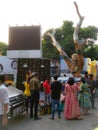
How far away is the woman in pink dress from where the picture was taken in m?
13.3

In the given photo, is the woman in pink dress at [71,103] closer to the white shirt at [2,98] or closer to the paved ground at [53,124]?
the paved ground at [53,124]

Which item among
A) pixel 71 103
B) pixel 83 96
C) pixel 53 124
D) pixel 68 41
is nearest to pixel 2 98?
pixel 53 124

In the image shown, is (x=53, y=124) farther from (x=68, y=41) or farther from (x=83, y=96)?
(x=68, y=41)

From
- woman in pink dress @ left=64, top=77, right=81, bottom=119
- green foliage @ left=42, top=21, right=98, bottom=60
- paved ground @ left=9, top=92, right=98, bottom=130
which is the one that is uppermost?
green foliage @ left=42, top=21, right=98, bottom=60

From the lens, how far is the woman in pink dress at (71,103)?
1329 centimetres

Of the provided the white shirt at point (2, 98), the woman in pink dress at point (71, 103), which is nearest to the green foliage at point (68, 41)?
the woman in pink dress at point (71, 103)

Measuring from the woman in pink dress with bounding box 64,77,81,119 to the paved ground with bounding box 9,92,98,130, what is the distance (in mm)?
287

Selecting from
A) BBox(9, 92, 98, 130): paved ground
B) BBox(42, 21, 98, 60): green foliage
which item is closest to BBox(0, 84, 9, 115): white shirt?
BBox(9, 92, 98, 130): paved ground

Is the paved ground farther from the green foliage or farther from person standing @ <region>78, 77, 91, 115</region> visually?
the green foliage

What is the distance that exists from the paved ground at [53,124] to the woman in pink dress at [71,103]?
287mm

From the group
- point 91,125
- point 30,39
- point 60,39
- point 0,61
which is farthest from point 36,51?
point 60,39

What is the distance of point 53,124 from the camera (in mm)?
12172

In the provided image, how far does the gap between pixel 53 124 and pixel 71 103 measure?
5.05 ft

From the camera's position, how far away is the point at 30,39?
26844 mm
